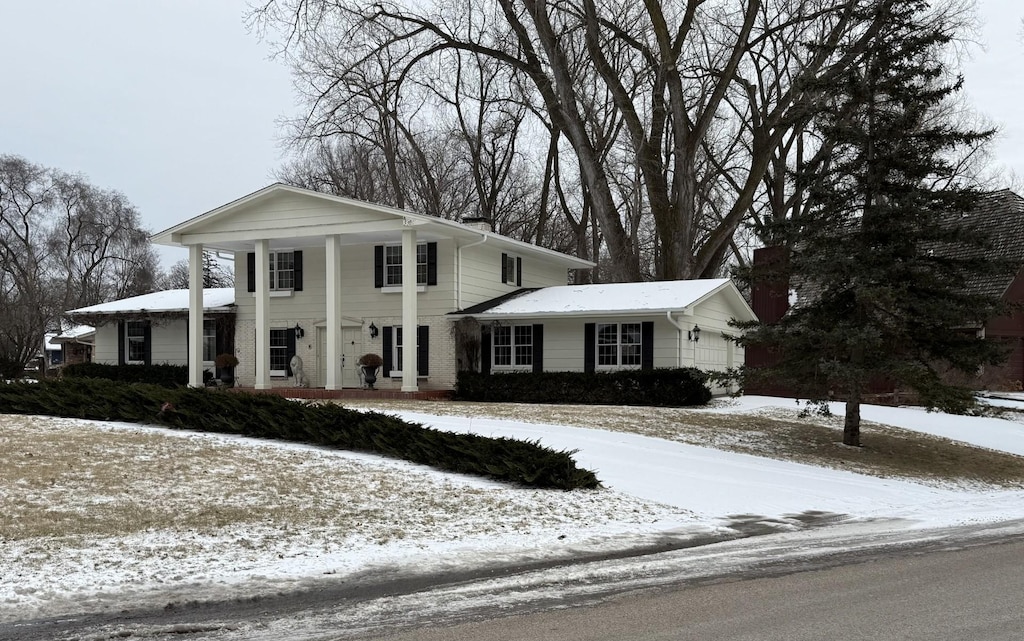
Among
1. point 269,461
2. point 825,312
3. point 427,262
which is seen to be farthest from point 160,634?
point 427,262

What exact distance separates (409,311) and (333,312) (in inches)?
87.8

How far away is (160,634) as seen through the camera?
19.5 feet

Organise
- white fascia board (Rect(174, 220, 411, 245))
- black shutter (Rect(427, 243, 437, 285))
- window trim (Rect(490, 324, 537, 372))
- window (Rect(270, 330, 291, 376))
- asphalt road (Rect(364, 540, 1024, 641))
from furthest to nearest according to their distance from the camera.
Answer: window (Rect(270, 330, 291, 376)) → black shutter (Rect(427, 243, 437, 285)) → window trim (Rect(490, 324, 537, 372)) → white fascia board (Rect(174, 220, 411, 245)) → asphalt road (Rect(364, 540, 1024, 641))

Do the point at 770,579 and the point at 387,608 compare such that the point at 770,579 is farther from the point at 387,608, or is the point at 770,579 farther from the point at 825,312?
the point at 825,312

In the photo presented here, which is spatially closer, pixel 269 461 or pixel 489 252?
pixel 269 461

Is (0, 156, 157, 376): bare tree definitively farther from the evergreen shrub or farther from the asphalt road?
the asphalt road

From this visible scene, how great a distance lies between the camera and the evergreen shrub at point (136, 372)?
28531 millimetres

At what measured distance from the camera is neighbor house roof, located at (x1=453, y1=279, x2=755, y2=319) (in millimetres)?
24203

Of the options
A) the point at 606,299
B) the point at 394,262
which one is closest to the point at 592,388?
the point at 606,299

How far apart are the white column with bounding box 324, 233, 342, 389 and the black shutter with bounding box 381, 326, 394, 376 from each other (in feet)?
5.97

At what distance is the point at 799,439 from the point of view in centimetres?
1861

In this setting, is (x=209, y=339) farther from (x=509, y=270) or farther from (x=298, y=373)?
(x=509, y=270)

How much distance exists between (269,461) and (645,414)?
10053 mm

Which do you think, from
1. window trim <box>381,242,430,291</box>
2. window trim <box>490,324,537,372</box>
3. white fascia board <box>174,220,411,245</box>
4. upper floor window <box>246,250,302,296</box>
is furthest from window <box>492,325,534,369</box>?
upper floor window <box>246,250,302,296</box>
